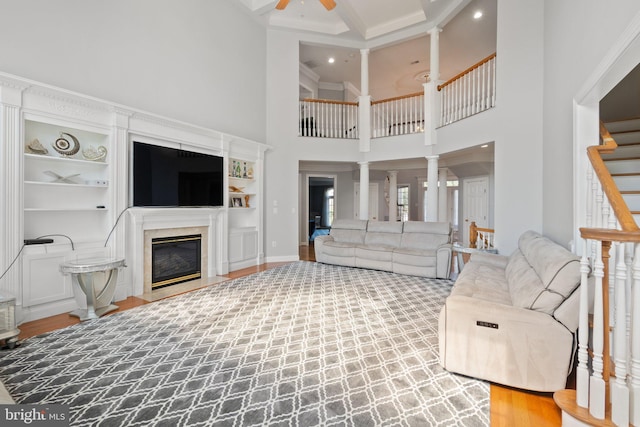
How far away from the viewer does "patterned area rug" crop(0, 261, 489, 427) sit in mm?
1677

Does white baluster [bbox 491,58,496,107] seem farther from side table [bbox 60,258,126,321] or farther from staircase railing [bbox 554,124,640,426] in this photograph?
side table [bbox 60,258,126,321]

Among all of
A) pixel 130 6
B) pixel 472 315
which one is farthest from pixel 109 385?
pixel 130 6

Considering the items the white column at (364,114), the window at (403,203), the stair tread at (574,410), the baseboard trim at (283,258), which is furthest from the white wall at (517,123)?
the window at (403,203)

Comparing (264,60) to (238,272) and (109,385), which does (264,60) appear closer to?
(238,272)

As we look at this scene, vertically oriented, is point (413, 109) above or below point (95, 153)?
above

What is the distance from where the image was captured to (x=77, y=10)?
340 centimetres

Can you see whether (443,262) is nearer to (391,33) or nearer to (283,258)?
(283,258)

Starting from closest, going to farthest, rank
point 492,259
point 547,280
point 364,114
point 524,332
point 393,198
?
point 524,332 → point 547,280 → point 492,259 → point 364,114 → point 393,198

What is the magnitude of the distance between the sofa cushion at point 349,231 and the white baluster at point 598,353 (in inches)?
183

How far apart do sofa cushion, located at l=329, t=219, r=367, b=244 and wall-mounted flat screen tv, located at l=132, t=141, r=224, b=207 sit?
2.50 m

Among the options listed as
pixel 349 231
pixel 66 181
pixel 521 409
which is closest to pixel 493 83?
pixel 349 231

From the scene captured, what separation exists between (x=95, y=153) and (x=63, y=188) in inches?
21.0

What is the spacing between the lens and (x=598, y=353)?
146cm

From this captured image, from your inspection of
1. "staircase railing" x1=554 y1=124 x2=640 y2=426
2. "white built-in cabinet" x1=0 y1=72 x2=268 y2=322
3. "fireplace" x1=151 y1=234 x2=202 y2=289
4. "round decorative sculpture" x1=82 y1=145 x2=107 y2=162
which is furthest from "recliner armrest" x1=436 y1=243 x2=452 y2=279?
"round decorative sculpture" x1=82 y1=145 x2=107 y2=162
